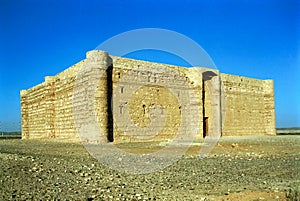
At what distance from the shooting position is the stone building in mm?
15586

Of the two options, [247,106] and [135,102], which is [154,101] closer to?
[135,102]

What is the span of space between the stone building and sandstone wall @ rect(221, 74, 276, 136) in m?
0.08

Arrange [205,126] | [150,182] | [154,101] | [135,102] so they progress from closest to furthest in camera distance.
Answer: [150,182] → [135,102] → [154,101] → [205,126]

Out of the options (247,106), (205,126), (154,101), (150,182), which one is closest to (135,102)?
(154,101)

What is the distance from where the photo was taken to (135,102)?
17.2 meters

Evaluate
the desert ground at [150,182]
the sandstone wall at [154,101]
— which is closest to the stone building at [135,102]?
the sandstone wall at [154,101]

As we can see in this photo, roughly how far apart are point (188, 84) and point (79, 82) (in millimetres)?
7297

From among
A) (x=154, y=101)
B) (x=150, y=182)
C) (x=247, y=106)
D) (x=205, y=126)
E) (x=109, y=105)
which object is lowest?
(x=150, y=182)

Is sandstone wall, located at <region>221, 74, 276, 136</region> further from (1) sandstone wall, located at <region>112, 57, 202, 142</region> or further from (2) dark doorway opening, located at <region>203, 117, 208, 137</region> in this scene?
(1) sandstone wall, located at <region>112, 57, 202, 142</region>

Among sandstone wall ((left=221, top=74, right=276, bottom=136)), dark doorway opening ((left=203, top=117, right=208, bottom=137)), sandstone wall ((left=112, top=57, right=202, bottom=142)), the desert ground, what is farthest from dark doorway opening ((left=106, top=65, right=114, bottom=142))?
sandstone wall ((left=221, top=74, right=276, bottom=136))

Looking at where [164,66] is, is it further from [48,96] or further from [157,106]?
[48,96]

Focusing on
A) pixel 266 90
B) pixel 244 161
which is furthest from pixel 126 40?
pixel 266 90

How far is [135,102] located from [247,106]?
11.9 meters

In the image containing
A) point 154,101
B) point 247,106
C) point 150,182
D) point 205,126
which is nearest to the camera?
point 150,182
